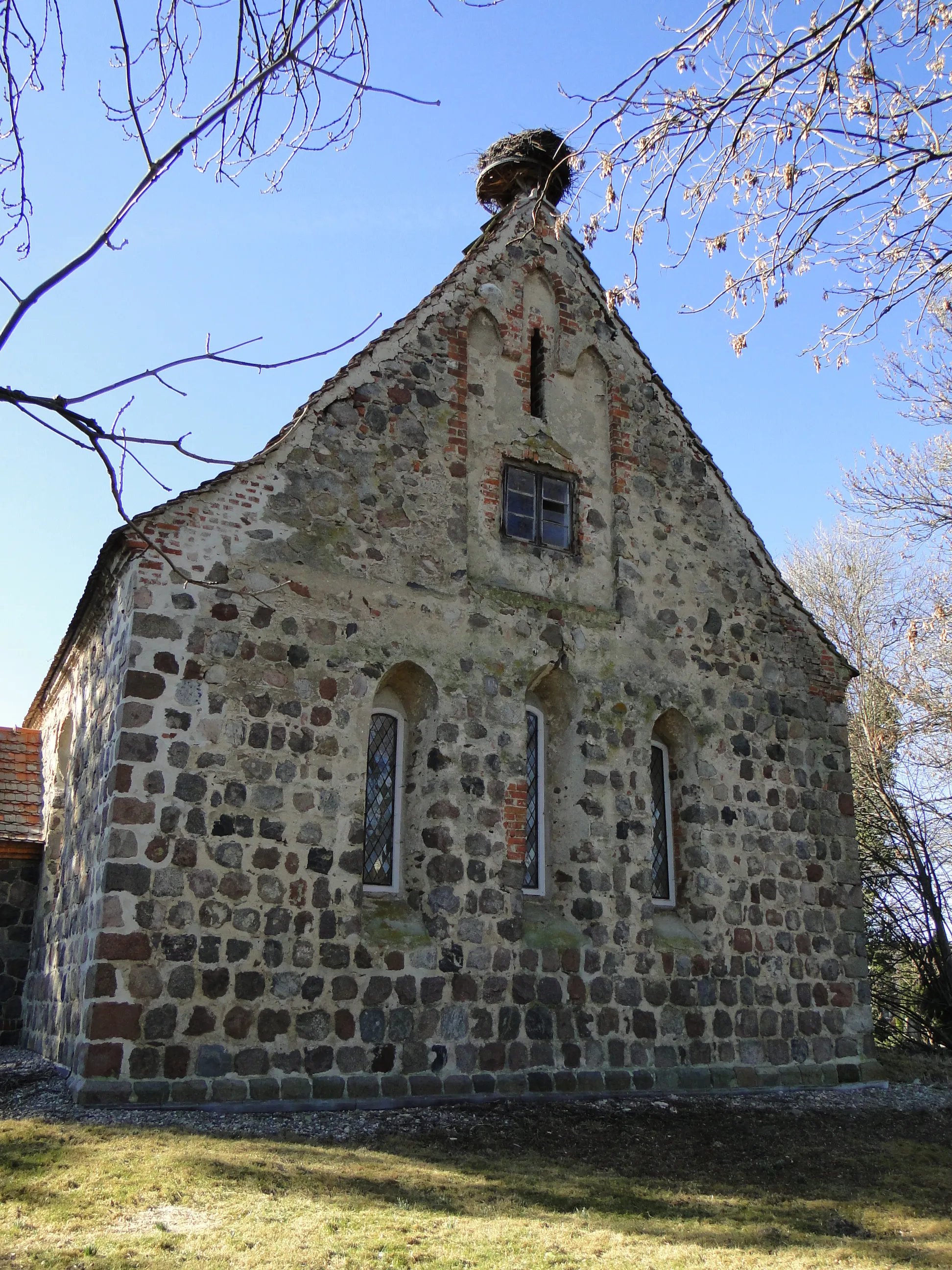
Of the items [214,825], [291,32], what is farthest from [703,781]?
[291,32]

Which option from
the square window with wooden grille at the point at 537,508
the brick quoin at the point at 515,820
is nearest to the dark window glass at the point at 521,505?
the square window with wooden grille at the point at 537,508

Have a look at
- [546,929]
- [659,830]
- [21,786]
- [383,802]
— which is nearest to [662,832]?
[659,830]

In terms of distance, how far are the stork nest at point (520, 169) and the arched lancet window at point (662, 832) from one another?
21.1 ft

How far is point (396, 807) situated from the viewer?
9484mm

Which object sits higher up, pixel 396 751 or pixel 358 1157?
pixel 396 751

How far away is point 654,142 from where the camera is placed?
5500mm

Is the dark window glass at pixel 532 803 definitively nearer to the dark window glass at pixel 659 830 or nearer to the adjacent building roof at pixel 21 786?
the dark window glass at pixel 659 830

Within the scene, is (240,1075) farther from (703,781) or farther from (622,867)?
(703,781)

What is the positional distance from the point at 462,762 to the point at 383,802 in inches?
30.9

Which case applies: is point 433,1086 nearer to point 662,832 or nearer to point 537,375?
point 662,832

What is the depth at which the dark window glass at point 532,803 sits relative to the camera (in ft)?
33.2

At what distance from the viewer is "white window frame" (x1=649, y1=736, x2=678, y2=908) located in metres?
10.8

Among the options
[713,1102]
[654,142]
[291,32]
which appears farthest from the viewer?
[713,1102]

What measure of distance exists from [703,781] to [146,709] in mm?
5717
